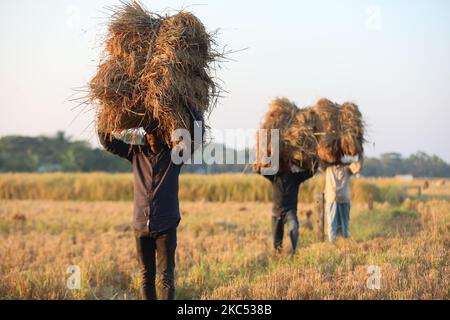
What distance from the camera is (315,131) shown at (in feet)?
28.6

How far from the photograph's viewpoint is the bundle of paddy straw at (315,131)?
320 inches

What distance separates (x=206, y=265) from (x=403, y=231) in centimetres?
316

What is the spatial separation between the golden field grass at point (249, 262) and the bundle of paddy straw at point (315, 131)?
4.70 feet

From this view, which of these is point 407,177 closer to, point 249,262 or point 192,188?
point 192,188

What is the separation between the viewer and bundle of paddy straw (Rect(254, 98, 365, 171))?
26.7 ft

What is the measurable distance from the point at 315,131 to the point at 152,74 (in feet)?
14.4

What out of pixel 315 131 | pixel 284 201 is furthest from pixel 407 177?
pixel 284 201

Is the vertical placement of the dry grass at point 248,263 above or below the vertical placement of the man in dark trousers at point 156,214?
below

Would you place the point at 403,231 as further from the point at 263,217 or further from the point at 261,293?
the point at 263,217

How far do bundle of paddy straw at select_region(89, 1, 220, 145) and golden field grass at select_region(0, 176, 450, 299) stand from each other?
2163 mm

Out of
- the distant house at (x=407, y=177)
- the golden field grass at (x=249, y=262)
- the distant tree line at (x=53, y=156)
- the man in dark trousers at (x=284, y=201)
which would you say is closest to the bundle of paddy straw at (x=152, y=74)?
the golden field grass at (x=249, y=262)

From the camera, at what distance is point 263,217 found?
13.6 meters

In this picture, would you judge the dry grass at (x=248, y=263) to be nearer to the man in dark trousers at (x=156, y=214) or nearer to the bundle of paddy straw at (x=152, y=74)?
the man in dark trousers at (x=156, y=214)
